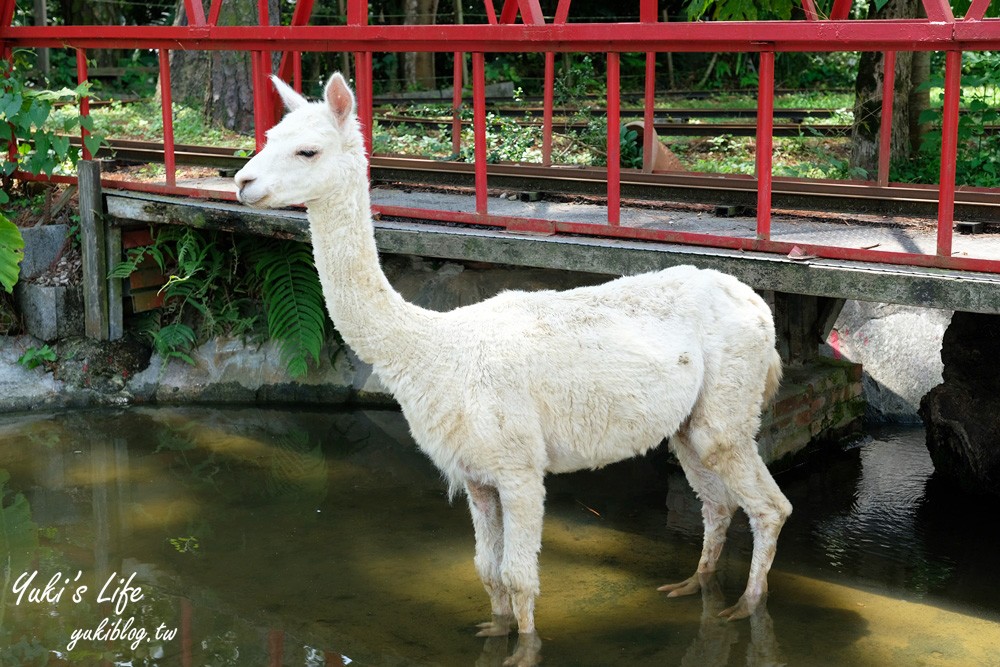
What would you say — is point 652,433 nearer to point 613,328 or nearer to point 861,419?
point 613,328

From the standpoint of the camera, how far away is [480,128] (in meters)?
6.96

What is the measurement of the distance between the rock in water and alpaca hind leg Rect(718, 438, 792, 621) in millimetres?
2220

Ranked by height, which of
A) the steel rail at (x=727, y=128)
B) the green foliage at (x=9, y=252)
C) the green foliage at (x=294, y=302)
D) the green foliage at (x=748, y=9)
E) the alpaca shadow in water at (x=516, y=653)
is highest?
the green foliage at (x=748, y=9)

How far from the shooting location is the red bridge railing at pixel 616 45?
5.32m

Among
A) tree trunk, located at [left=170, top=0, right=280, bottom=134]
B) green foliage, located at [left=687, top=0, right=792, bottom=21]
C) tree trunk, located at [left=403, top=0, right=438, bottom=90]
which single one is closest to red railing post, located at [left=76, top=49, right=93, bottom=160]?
tree trunk, located at [left=170, top=0, right=280, bottom=134]

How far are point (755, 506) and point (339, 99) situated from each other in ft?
9.23

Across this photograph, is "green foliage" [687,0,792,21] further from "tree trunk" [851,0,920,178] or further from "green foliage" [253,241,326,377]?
"green foliage" [253,241,326,377]

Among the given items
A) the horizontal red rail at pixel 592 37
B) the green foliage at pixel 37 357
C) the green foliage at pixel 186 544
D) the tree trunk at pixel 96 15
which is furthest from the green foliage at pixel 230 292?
the tree trunk at pixel 96 15

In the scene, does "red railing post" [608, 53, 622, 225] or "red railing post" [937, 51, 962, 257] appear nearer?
"red railing post" [937, 51, 962, 257]

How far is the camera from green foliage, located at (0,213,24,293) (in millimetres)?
8461

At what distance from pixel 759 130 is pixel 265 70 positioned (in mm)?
4075

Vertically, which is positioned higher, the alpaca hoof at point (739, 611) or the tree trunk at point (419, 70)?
the tree trunk at point (419, 70)

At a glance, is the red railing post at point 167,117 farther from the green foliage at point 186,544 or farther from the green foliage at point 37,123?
the green foliage at point 186,544

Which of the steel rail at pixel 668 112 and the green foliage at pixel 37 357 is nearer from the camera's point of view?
the green foliage at pixel 37 357
